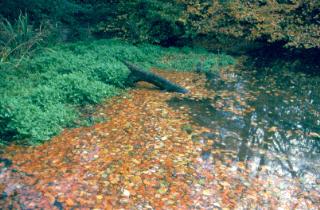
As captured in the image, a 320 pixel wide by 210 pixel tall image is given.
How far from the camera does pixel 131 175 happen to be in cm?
444

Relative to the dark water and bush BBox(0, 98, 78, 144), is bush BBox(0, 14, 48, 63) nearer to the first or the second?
bush BBox(0, 98, 78, 144)

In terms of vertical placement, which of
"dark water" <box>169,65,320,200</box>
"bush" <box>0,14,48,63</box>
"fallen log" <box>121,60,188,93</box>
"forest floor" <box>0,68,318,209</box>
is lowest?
"forest floor" <box>0,68,318,209</box>

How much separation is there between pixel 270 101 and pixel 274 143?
7.80 feet

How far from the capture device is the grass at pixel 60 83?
5148mm

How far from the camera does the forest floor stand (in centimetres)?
393

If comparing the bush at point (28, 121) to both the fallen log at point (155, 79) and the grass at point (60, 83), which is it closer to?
the grass at point (60, 83)

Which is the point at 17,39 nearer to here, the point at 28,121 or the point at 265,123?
the point at 28,121

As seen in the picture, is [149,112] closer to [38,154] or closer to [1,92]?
[38,154]

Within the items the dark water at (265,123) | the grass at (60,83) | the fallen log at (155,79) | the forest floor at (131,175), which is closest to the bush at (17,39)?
the grass at (60,83)

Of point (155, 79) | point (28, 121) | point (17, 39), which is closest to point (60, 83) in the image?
point (28, 121)

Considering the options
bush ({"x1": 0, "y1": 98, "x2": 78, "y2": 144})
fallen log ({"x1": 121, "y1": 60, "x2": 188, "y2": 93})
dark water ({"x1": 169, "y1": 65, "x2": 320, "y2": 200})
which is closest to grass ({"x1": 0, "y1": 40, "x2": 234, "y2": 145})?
bush ({"x1": 0, "y1": 98, "x2": 78, "y2": 144})

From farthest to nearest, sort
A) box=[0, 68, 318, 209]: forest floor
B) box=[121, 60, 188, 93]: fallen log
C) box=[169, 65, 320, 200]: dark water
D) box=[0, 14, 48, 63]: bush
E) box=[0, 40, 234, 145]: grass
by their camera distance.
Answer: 1. box=[0, 14, 48, 63]: bush
2. box=[121, 60, 188, 93]: fallen log
3. box=[0, 40, 234, 145]: grass
4. box=[169, 65, 320, 200]: dark water
5. box=[0, 68, 318, 209]: forest floor

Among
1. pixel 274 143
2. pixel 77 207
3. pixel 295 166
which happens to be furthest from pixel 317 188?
pixel 77 207

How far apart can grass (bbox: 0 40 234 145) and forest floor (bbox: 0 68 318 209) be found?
0.34 m
